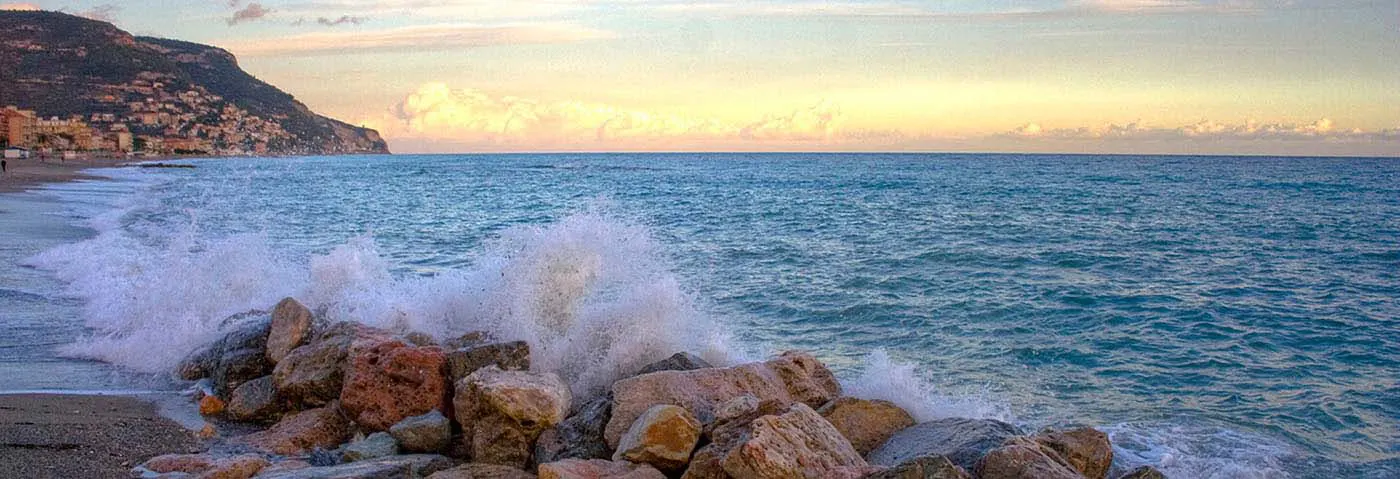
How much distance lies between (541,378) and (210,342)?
14.0ft

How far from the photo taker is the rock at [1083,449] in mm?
6359

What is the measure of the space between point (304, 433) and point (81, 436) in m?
1.39

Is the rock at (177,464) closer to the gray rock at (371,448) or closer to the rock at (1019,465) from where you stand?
the gray rock at (371,448)

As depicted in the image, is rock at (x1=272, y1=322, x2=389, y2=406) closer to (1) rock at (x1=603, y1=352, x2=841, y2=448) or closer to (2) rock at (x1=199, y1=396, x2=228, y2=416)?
(2) rock at (x1=199, y1=396, x2=228, y2=416)

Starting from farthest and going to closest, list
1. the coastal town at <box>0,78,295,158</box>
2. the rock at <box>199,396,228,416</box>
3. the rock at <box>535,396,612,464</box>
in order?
1. the coastal town at <box>0,78,295,158</box>
2. the rock at <box>199,396,228,416</box>
3. the rock at <box>535,396,612,464</box>

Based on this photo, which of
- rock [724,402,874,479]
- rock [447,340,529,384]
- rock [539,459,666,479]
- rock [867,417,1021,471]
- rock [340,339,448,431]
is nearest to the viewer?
rock [724,402,874,479]

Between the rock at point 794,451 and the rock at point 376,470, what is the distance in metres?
1.92

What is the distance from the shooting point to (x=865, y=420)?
693cm

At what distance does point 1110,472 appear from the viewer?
6918mm

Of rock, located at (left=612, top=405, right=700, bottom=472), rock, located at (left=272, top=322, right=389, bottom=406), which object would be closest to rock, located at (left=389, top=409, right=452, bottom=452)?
rock, located at (left=272, top=322, right=389, bottom=406)

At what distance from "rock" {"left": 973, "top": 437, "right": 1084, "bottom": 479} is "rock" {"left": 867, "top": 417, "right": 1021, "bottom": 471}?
21cm

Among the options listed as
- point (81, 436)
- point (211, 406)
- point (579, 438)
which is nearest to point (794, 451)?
point (579, 438)

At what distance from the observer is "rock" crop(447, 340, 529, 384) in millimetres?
7344

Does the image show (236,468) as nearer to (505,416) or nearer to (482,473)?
(482,473)
